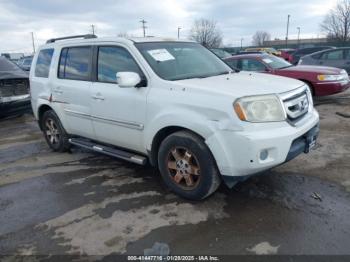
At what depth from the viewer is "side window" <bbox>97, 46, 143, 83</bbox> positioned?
416 cm

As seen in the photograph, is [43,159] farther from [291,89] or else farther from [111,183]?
[291,89]

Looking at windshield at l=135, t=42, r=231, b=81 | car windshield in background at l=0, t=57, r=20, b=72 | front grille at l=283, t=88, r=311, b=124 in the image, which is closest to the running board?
windshield at l=135, t=42, r=231, b=81

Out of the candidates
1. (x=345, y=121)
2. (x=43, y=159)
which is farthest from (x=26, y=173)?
(x=345, y=121)

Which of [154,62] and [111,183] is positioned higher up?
[154,62]

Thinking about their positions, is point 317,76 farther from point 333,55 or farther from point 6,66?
point 6,66

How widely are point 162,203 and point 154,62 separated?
166 centimetres

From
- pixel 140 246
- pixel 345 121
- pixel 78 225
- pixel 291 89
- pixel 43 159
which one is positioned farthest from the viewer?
pixel 345 121

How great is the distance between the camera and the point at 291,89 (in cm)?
363

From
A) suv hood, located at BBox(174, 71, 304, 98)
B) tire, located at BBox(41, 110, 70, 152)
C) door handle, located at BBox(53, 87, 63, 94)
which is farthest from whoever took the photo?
tire, located at BBox(41, 110, 70, 152)

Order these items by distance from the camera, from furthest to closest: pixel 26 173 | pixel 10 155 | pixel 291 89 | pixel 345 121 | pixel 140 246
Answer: pixel 345 121 < pixel 10 155 < pixel 26 173 < pixel 291 89 < pixel 140 246

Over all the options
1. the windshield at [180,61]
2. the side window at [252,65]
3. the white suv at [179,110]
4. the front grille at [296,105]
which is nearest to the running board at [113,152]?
the white suv at [179,110]

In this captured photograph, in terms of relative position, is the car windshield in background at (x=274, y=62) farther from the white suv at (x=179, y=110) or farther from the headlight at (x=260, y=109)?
the headlight at (x=260, y=109)

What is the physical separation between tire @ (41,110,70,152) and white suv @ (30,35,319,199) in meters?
0.23

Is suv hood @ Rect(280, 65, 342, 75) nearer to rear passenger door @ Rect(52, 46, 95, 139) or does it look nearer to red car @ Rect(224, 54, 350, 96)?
red car @ Rect(224, 54, 350, 96)
